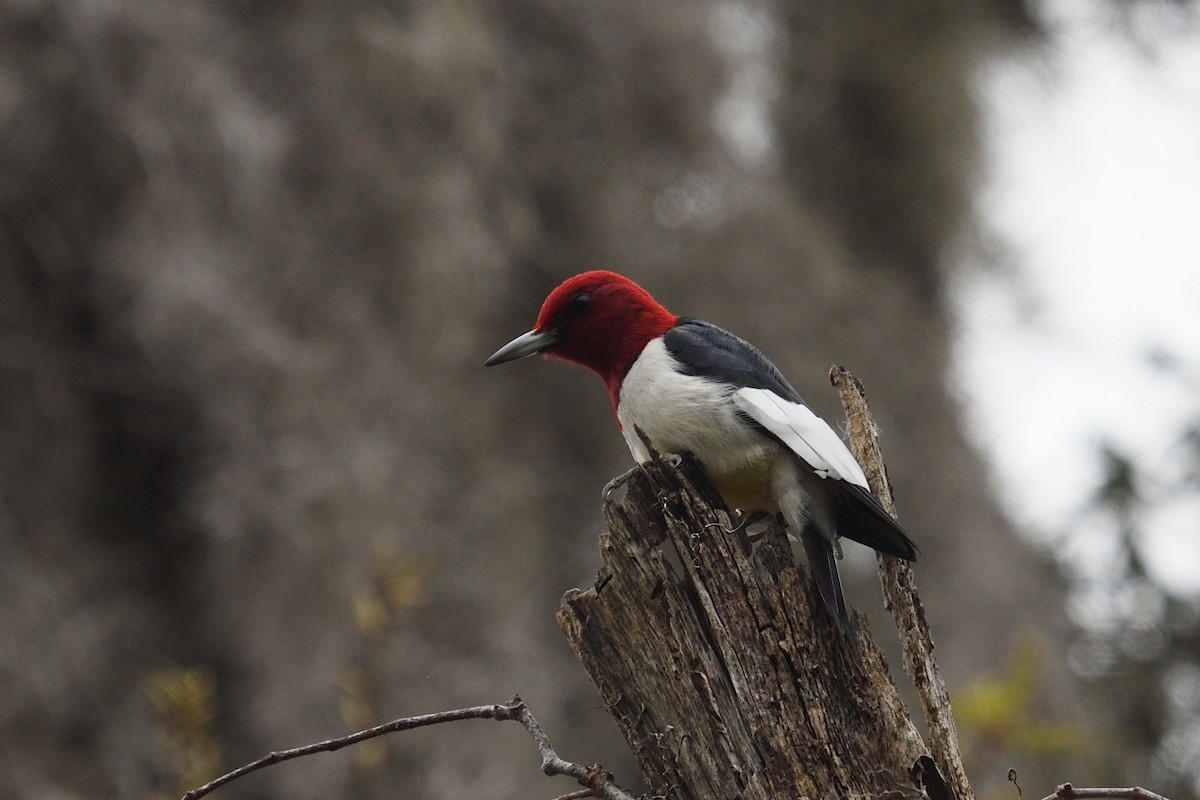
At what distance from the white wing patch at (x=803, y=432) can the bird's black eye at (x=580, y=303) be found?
16.4 inches

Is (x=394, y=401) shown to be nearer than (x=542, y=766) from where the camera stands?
No

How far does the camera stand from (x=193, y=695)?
1924 millimetres

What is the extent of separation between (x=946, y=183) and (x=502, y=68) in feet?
6.67

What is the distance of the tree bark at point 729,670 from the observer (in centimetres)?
137

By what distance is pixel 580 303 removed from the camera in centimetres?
243

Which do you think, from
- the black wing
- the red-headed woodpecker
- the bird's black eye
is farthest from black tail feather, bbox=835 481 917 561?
the bird's black eye

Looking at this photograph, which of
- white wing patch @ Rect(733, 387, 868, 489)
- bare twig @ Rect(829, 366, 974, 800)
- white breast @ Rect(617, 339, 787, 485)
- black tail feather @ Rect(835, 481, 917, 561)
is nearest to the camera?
bare twig @ Rect(829, 366, 974, 800)

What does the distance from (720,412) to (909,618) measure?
0.63 m

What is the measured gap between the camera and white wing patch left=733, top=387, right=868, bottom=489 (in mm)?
1895

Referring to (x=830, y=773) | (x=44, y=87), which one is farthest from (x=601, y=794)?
(x=44, y=87)

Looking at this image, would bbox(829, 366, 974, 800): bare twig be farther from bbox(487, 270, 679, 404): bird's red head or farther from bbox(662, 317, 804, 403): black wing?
bbox(487, 270, 679, 404): bird's red head

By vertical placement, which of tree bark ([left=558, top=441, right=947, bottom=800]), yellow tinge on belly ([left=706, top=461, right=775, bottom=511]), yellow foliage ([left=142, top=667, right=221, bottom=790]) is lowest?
tree bark ([left=558, top=441, right=947, bottom=800])

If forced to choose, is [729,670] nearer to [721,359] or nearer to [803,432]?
[803,432]

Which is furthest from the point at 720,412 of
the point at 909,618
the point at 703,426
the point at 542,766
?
the point at 542,766
